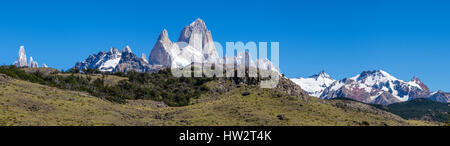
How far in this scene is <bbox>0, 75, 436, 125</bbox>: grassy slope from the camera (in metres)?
144

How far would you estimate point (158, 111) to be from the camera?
19238cm

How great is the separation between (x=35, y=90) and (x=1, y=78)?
1779 centimetres

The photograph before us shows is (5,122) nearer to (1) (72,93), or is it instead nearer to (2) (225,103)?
(1) (72,93)

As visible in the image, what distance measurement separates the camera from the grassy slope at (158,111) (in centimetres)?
14350
